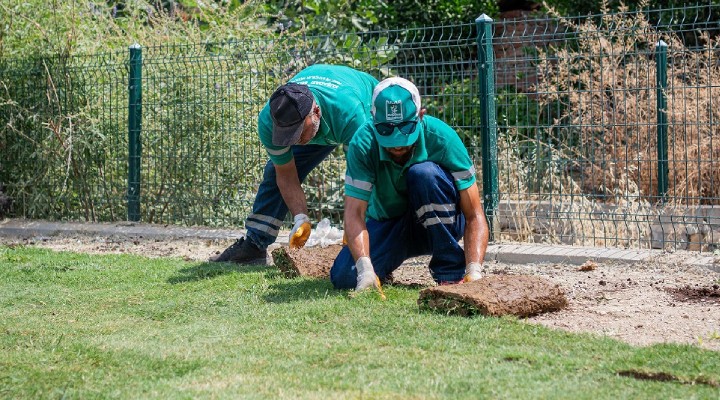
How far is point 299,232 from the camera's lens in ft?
21.3

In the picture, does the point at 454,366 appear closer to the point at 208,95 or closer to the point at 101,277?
the point at 101,277

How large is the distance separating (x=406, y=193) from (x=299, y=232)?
990 mm

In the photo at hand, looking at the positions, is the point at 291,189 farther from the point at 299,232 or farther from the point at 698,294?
the point at 698,294

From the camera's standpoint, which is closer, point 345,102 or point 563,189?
point 345,102

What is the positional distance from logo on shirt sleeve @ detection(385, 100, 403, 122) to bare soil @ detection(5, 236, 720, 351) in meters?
1.31

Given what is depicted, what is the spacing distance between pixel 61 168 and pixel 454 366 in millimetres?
7266

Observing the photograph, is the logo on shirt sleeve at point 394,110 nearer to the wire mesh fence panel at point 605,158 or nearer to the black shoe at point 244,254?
the black shoe at point 244,254

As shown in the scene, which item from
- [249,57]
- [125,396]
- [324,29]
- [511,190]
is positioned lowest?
[125,396]

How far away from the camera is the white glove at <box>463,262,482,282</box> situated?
18.2 ft

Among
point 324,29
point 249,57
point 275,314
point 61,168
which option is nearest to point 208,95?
point 249,57

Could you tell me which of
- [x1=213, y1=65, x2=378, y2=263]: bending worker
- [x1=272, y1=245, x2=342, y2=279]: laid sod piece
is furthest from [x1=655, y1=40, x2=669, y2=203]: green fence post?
[x1=272, y1=245, x2=342, y2=279]: laid sod piece

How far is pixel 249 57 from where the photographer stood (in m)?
9.74

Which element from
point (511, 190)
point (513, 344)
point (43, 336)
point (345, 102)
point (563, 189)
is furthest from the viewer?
point (563, 189)

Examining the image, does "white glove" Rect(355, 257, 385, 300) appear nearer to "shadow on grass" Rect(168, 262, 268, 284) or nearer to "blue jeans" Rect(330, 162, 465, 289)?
"blue jeans" Rect(330, 162, 465, 289)
